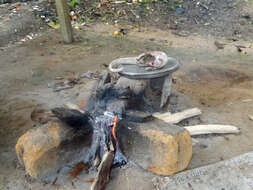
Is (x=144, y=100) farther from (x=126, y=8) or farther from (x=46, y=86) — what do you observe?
(x=126, y=8)

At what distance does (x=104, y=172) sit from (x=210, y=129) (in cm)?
148

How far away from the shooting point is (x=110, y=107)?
8.05 feet

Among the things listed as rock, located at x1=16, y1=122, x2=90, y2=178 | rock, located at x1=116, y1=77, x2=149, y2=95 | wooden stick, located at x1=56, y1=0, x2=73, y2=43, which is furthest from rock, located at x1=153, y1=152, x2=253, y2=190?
wooden stick, located at x1=56, y1=0, x2=73, y2=43

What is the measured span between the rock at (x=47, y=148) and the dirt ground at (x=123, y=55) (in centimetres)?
18

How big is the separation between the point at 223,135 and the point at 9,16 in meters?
7.19

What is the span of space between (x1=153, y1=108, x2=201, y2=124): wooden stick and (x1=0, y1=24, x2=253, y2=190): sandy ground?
0.11m

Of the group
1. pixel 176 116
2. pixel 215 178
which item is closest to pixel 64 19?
pixel 176 116

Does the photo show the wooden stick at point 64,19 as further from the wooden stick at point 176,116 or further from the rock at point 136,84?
the wooden stick at point 176,116

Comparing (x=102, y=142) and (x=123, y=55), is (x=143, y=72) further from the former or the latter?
(x=123, y=55)

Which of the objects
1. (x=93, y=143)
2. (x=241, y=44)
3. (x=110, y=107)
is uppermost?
(x=110, y=107)

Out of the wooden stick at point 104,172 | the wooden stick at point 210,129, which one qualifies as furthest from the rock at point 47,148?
the wooden stick at point 210,129

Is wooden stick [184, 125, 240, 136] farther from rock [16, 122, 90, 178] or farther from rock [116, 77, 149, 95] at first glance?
rock [16, 122, 90, 178]

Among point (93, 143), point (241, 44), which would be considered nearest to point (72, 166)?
point (93, 143)

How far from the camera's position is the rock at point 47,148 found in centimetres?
208
